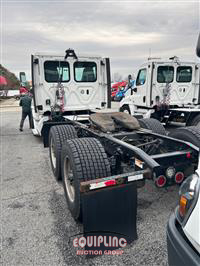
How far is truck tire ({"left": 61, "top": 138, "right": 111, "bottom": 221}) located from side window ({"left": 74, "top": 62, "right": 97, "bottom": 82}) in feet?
13.7

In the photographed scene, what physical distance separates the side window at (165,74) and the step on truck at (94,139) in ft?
8.35

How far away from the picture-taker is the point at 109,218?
2.32 metres

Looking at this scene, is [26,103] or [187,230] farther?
[26,103]

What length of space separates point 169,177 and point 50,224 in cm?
159

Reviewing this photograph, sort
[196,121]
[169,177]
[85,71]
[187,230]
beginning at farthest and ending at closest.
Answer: [196,121] → [85,71] → [169,177] → [187,230]

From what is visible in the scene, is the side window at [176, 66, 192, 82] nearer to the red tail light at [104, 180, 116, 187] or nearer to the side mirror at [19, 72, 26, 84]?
the side mirror at [19, 72, 26, 84]

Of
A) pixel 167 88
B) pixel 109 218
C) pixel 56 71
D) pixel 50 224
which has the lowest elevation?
pixel 50 224

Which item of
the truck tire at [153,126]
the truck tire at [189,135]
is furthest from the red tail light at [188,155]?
the truck tire at [153,126]

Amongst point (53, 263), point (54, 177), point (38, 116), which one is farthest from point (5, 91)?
point (53, 263)

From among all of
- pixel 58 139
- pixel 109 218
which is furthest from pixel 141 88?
pixel 109 218

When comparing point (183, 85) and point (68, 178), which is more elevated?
point (183, 85)

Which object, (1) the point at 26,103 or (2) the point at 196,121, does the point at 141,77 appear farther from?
(1) the point at 26,103

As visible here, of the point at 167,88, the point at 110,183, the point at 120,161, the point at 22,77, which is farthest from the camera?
the point at 22,77

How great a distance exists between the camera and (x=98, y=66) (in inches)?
268
